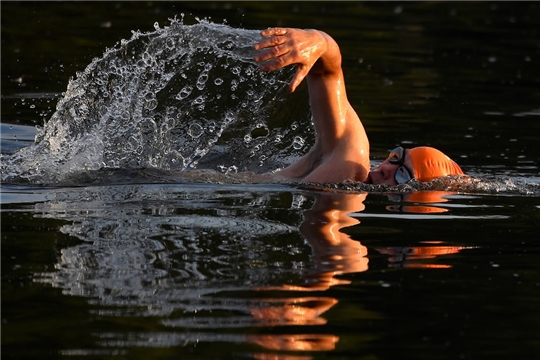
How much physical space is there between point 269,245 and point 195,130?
3.54 metres

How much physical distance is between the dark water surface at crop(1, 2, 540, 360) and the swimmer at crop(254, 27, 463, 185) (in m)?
0.14

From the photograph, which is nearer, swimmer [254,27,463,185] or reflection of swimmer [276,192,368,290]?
reflection of swimmer [276,192,368,290]

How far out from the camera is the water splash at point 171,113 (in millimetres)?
8609

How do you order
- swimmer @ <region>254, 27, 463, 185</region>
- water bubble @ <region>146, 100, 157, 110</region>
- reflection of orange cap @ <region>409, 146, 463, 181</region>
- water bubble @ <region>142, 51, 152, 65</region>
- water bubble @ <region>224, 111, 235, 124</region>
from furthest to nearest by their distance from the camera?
water bubble @ <region>224, 111, 235, 124</region> → water bubble @ <region>146, 100, 157, 110</region> → water bubble @ <region>142, 51, 152, 65</region> → reflection of orange cap @ <region>409, 146, 463, 181</region> → swimmer @ <region>254, 27, 463, 185</region>

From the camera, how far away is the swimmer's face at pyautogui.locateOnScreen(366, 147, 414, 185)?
8242mm

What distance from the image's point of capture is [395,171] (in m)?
8.31

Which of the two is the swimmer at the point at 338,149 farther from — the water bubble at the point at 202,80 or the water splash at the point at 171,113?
the water bubble at the point at 202,80

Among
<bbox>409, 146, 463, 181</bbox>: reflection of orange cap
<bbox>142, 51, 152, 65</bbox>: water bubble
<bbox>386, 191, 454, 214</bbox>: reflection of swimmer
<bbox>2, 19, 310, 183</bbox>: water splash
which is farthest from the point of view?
<bbox>142, 51, 152, 65</bbox>: water bubble

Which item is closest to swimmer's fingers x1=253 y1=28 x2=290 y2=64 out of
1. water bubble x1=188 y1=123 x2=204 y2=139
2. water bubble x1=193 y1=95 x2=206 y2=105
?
water bubble x1=188 y1=123 x2=204 y2=139

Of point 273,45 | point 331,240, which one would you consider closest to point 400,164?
point 273,45

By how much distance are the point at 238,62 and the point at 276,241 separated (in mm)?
3197

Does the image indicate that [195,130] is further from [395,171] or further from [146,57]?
[395,171]

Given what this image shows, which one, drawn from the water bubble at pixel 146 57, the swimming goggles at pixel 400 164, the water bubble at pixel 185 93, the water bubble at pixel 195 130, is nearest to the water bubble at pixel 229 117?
the water bubble at pixel 195 130

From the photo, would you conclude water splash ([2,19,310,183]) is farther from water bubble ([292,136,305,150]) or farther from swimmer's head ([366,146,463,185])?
swimmer's head ([366,146,463,185])
